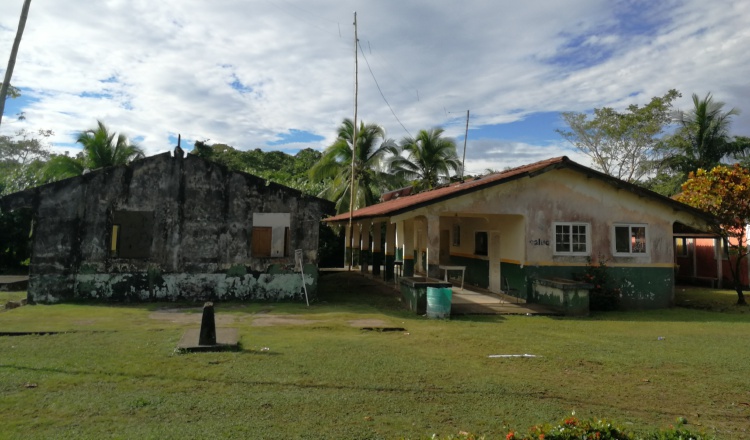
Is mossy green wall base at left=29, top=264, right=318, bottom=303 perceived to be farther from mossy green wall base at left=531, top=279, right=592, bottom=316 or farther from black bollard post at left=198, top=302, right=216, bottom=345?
mossy green wall base at left=531, top=279, right=592, bottom=316

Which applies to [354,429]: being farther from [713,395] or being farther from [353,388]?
[713,395]

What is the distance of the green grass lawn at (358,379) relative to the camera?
4793mm

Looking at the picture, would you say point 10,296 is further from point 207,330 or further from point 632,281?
point 632,281

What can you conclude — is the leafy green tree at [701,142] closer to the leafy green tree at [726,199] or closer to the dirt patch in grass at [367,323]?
the leafy green tree at [726,199]

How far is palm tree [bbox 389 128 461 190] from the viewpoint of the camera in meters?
29.1

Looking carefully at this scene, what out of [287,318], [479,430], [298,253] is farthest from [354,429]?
[298,253]

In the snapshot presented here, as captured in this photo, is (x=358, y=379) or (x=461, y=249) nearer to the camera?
(x=358, y=379)

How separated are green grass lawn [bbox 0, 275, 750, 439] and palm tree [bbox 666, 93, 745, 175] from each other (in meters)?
19.1

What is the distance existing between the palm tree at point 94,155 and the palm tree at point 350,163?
962cm

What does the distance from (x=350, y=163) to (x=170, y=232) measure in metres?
14.9

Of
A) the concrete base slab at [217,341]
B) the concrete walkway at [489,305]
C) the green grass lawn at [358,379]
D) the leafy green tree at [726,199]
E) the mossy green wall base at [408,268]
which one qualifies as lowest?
the green grass lawn at [358,379]

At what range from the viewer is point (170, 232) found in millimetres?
13578

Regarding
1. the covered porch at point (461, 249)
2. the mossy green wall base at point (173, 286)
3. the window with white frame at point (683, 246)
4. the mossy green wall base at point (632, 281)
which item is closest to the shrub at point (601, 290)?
the mossy green wall base at point (632, 281)

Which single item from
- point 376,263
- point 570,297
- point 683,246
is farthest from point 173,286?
point 683,246
